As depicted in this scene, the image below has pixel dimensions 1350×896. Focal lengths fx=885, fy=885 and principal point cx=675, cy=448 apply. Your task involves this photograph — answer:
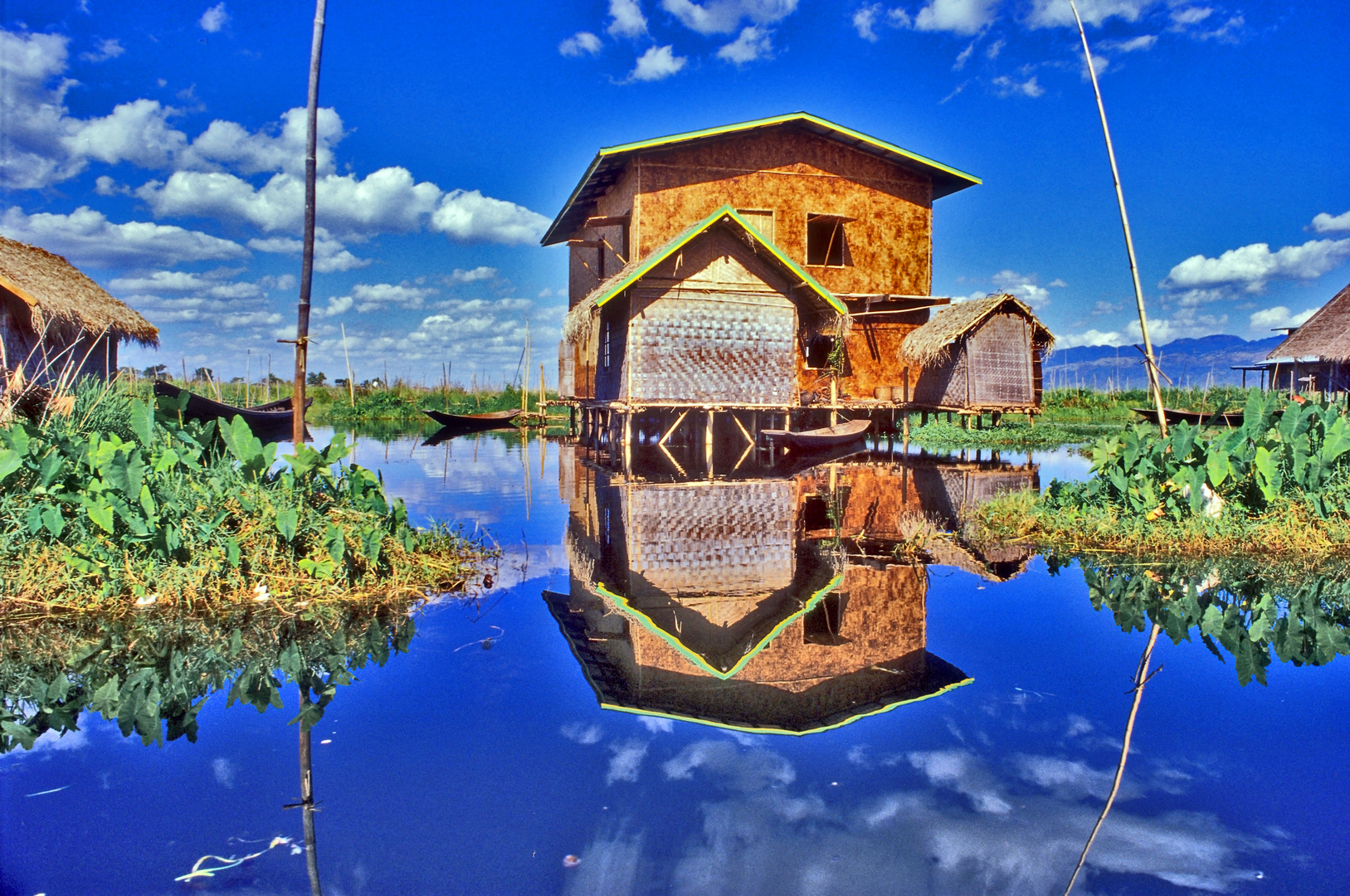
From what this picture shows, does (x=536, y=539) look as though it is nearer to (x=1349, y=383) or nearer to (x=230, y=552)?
(x=230, y=552)

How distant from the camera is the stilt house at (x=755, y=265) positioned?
16203 mm

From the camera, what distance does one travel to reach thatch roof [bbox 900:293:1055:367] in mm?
18922

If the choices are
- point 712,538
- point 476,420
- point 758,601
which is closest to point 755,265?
point 712,538

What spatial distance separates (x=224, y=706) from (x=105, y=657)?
955 mm

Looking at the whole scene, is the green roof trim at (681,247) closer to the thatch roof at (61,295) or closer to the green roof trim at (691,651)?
the thatch roof at (61,295)

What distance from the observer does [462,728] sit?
11.9ft

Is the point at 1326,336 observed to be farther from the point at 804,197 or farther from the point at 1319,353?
the point at 804,197

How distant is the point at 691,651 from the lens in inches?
181

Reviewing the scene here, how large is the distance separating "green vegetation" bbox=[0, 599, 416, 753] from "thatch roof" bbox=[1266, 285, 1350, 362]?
27.2 m

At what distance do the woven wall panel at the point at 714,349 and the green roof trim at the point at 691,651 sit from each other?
1013 centimetres

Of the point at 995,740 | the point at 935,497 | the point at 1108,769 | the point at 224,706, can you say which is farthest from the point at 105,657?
the point at 935,497

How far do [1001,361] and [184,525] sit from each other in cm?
1781

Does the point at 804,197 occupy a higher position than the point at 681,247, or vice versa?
the point at 804,197

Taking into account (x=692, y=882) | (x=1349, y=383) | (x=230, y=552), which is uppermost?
(x=1349, y=383)
